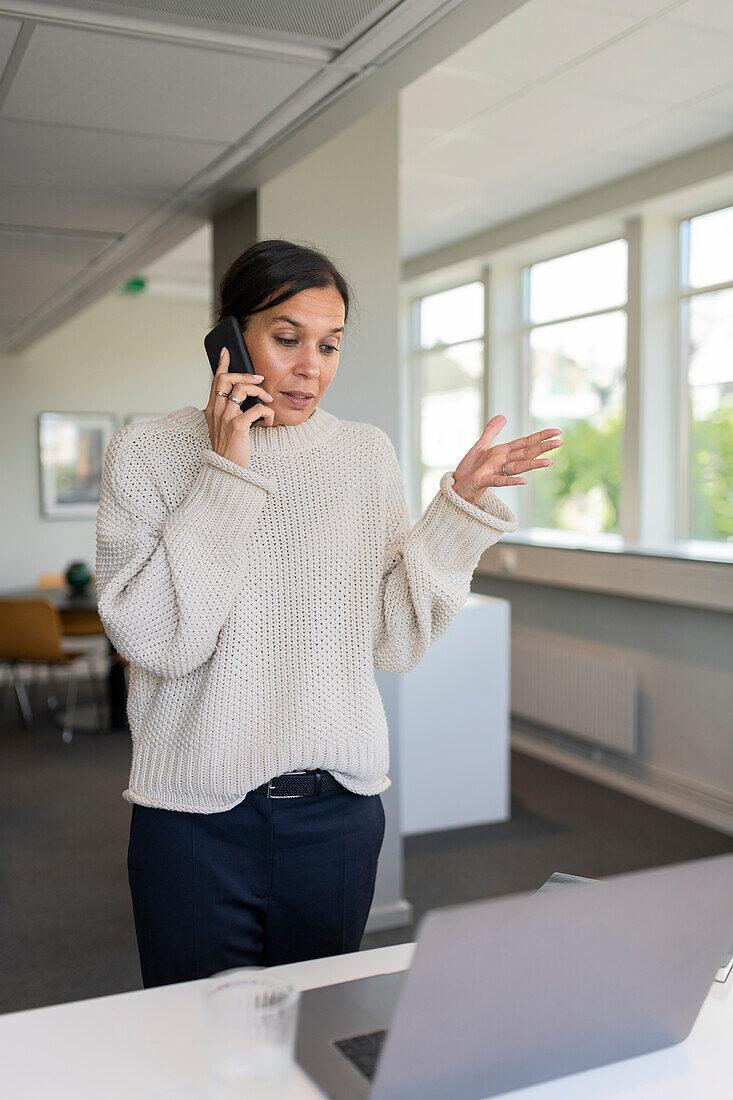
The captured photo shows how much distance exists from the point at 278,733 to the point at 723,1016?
722 millimetres

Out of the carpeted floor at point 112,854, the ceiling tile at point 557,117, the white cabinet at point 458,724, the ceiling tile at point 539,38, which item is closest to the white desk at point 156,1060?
the carpeted floor at point 112,854

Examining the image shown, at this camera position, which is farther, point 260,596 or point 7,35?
point 7,35

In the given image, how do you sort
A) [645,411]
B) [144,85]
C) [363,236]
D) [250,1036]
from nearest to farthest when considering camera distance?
[250,1036] < [144,85] < [363,236] < [645,411]

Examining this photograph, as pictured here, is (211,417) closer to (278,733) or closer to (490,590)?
(278,733)

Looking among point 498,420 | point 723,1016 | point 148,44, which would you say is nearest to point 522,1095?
point 723,1016

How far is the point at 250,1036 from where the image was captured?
0.96 meters

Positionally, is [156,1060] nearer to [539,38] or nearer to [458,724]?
[458,724]

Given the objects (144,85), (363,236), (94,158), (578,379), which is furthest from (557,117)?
(144,85)

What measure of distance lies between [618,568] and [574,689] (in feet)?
2.67

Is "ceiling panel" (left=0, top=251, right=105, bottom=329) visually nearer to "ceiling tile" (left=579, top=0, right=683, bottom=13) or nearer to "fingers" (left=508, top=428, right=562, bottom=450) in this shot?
"ceiling tile" (left=579, top=0, right=683, bottom=13)

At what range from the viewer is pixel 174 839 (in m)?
1.62

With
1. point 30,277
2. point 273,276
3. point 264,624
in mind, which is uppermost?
point 30,277

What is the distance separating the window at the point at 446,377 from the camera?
7.52m

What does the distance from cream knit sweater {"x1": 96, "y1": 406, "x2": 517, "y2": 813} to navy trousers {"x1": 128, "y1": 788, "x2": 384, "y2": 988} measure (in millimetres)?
50
